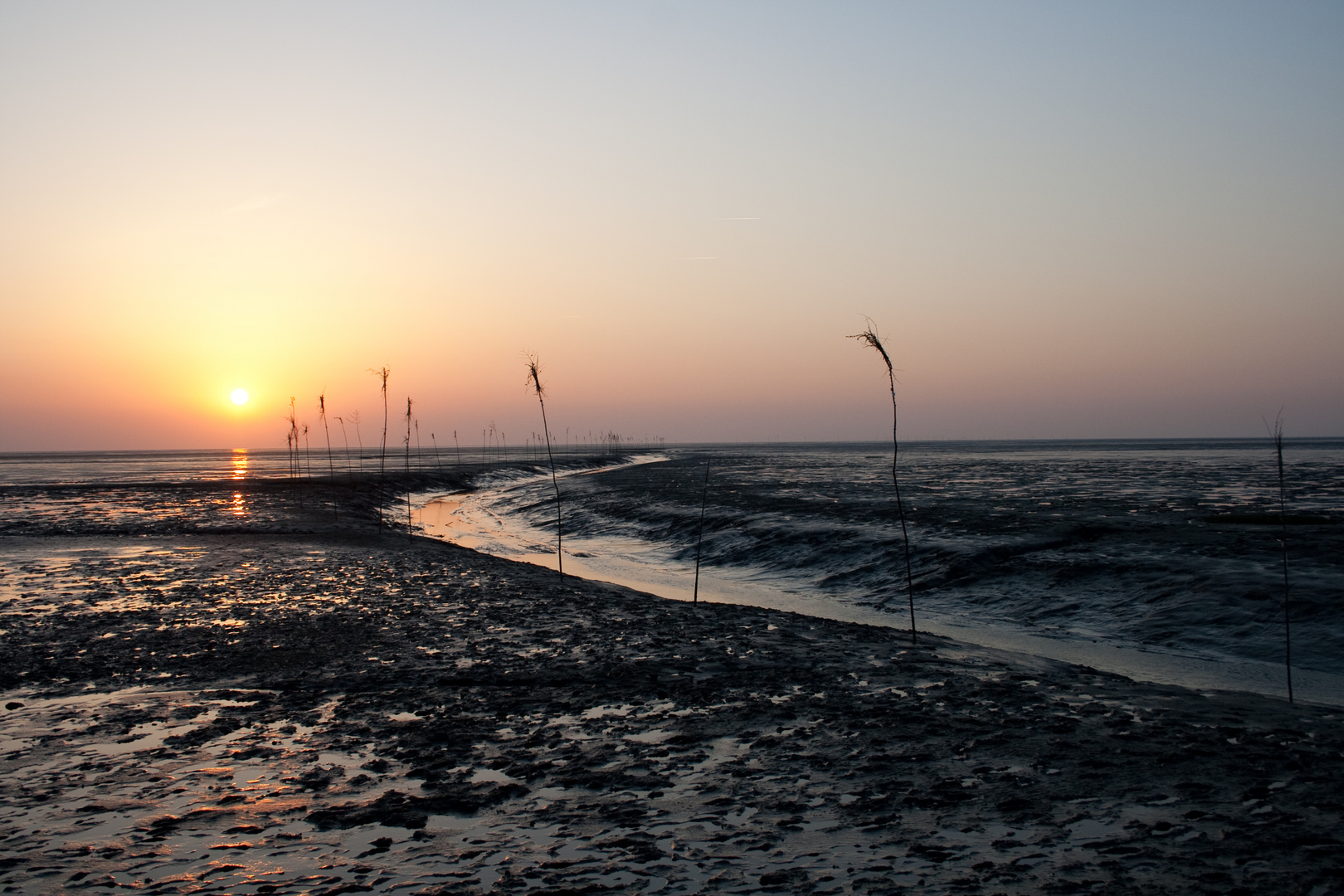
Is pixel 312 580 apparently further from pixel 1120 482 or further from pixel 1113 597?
pixel 1120 482

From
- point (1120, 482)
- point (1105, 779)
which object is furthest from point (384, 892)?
point (1120, 482)

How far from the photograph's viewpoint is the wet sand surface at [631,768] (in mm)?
5438

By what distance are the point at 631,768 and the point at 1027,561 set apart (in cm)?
1665

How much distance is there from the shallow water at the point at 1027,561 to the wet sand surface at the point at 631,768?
3.54m

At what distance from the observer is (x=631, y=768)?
7402 mm

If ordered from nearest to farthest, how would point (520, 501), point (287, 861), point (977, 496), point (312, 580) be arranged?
point (287, 861)
point (312, 580)
point (977, 496)
point (520, 501)

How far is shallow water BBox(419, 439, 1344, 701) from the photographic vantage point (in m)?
14.0

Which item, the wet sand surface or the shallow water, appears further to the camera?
the shallow water

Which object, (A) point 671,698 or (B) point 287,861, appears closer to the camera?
(B) point 287,861

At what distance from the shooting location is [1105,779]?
6934mm

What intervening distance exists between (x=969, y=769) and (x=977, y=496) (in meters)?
37.4

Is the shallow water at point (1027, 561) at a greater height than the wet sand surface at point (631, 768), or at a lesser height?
lesser

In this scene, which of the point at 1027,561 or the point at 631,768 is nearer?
the point at 631,768

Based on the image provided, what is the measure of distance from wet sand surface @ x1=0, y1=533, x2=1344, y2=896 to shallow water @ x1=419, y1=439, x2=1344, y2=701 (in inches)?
Answer: 139
